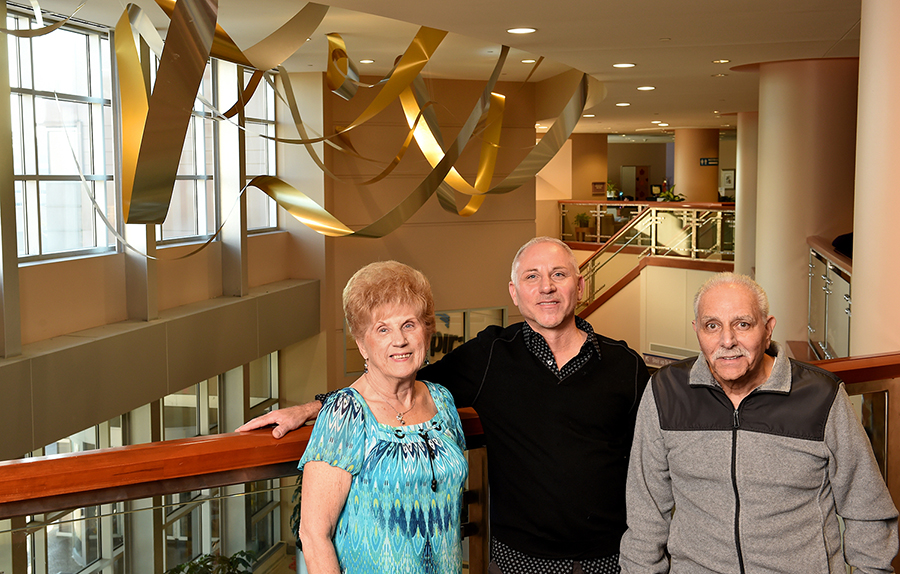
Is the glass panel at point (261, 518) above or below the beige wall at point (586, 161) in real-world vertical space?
below

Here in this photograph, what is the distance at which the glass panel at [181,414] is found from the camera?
8625mm

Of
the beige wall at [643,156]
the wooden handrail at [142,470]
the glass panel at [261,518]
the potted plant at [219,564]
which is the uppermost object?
the beige wall at [643,156]

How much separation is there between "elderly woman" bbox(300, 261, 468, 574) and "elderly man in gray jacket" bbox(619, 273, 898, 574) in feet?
1.48

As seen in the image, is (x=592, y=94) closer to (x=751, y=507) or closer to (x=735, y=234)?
(x=735, y=234)

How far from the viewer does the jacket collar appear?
1705mm

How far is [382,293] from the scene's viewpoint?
1.69 meters

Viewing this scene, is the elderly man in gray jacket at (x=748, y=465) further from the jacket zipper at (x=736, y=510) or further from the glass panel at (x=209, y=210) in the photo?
the glass panel at (x=209, y=210)

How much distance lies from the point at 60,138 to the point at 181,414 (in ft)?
10.7

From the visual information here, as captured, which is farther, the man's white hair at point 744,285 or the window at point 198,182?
the window at point 198,182

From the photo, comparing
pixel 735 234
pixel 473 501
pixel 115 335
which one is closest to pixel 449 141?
pixel 735 234

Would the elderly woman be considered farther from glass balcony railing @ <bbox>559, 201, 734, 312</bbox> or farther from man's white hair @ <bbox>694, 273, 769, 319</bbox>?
glass balcony railing @ <bbox>559, 201, 734, 312</bbox>

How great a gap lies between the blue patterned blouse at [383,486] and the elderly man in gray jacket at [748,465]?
476 mm

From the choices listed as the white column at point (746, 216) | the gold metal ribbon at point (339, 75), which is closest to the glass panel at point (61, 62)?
the gold metal ribbon at point (339, 75)

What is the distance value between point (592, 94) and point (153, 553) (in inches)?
383
